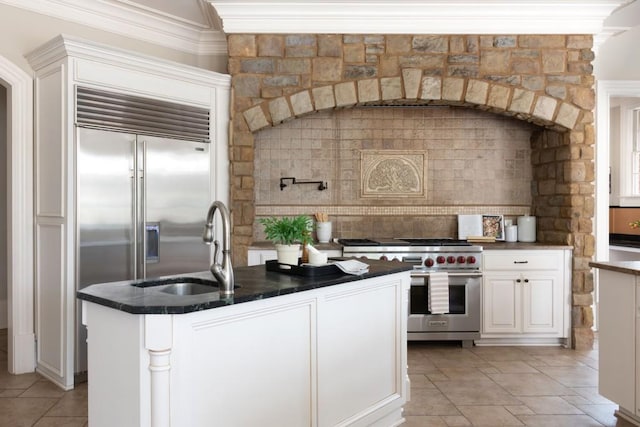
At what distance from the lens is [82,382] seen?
154 inches

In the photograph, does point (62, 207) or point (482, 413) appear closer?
point (482, 413)

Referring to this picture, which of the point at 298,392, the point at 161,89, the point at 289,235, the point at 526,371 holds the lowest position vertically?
the point at 526,371

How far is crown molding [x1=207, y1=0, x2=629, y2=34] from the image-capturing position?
463 centimetres

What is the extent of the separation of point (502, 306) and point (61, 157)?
13.3 feet

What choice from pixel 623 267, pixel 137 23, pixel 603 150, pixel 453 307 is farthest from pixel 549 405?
pixel 137 23

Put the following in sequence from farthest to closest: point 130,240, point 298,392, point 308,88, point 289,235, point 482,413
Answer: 1. point 308,88
2. point 130,240
3. point 482,413
4. point 289,235
5. point 298,392

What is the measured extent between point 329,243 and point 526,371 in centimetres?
210

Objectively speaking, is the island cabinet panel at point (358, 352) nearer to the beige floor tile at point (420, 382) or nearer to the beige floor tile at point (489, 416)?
the beige floor tile at point (489, 416)

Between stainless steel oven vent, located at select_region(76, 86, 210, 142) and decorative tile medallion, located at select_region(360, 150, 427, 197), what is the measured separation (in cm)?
185

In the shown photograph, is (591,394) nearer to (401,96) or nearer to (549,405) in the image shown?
(549,405)

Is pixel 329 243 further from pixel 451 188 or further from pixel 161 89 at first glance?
A: pixel 161 89

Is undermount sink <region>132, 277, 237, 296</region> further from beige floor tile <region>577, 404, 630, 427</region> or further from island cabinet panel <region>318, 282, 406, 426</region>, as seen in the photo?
beige floor tile <region>577, 404, 630, 427</region>

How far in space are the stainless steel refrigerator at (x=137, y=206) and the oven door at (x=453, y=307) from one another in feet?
6.50

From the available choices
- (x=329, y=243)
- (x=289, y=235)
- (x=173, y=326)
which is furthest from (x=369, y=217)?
(x=173, y=326)
